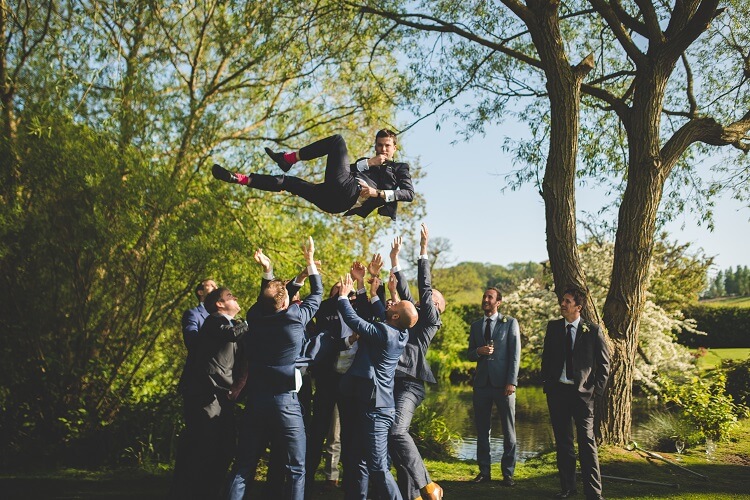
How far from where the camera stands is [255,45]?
1066 centimetres

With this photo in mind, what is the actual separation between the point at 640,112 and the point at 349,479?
6470 millimetres

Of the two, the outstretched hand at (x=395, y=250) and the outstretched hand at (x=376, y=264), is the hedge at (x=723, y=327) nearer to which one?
the outstretched hand at (x=395, y=250)

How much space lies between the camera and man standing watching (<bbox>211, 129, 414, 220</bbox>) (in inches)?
201

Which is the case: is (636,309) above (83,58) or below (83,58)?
below

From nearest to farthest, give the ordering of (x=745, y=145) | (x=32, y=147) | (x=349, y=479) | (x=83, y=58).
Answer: (x=349, y=479), (x=32, y=147), (x=83, y=58), (x=745, y=145)

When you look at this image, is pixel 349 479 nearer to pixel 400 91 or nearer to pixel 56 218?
pixel 56 218

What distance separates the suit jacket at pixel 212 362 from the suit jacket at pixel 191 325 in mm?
191

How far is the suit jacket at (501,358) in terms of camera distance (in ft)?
21.6

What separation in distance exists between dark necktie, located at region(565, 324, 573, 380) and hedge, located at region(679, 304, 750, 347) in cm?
2135

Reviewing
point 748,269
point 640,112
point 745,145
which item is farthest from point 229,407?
point 748,269

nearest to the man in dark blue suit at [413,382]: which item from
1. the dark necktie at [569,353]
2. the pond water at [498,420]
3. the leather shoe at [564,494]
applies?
the dark necktie at [569,353]

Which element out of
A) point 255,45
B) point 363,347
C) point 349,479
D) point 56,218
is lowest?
point 349,479

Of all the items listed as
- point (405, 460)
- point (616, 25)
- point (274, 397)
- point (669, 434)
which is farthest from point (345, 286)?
point (616, 25)

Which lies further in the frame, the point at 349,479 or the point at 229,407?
the point at 229,407
